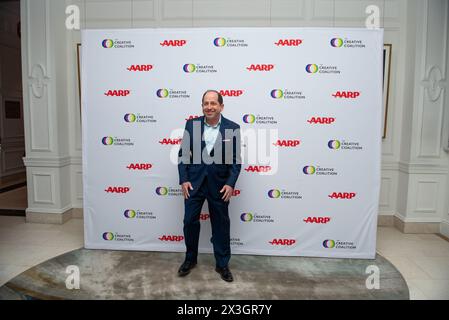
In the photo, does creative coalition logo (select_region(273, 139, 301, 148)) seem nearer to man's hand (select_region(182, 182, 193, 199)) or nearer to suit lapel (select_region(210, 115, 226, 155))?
suit lapel (select_region(210, 115, 226, 155))

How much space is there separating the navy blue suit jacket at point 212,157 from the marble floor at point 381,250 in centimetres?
164

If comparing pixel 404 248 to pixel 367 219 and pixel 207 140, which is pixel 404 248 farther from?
pixel 207 140

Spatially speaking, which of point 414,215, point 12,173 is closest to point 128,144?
point 414,215

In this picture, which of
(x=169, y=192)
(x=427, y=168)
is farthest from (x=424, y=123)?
(x=169, y=192)

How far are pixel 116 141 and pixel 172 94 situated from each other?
0.74 meters

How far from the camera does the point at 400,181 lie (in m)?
3.84

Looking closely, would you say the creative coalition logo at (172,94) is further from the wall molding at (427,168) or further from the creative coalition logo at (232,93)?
the wall molding at (427,168)

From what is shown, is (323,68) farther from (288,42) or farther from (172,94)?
(172,94)

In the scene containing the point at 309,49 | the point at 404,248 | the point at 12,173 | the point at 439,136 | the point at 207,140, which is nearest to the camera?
the point at 207,140

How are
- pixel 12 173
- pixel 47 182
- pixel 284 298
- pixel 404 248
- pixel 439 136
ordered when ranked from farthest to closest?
pixel 12 173 < pixel 47 182 < pixel 439 136 < pixel 404 248 < pixel 284 298

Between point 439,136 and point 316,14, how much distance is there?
6.74 ft

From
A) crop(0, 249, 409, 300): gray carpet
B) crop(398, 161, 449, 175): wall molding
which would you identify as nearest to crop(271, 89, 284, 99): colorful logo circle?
crop(0, 249, 409, 300): gray carpet

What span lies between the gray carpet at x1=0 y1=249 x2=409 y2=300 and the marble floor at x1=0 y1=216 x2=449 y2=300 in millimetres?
119

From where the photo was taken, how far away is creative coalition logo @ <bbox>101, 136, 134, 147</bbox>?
3064 millimetres
